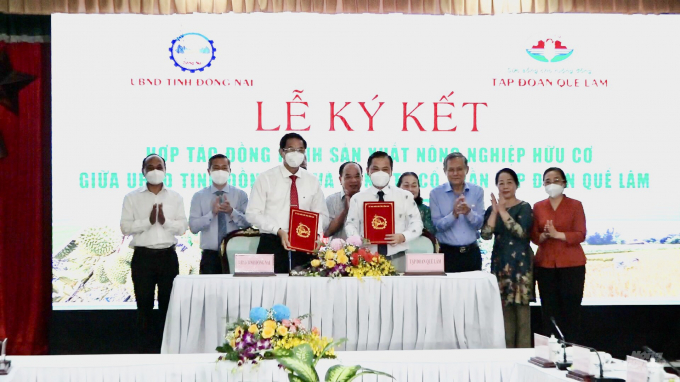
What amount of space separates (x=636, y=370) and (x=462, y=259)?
2.99 meters

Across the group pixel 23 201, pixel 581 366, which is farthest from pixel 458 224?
pixel 23 201

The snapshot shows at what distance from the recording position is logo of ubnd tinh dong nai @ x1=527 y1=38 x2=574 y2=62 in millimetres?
6844

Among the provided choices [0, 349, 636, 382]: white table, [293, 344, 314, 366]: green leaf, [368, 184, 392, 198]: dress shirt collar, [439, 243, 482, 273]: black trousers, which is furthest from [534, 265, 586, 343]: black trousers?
[293, 344, 314, 366]: green leaf

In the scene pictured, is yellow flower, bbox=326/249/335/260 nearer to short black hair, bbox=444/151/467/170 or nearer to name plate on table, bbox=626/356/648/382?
short black hair, bbox=444/151/467/170

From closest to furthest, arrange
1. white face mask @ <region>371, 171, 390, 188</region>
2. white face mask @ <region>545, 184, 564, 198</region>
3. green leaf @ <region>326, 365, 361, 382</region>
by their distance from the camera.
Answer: green leaf @ <region>326, 365, 361, 382</region>
white face mask @ <region>371, 171, 390, 188</region>
white face mask @ <region>545, 184, 564, 198</region>

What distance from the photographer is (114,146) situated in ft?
21.8

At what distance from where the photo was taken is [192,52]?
6.68m

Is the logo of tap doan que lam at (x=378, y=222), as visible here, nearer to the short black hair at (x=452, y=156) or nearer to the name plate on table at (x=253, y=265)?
the name plate on table at (x=253, y=265)

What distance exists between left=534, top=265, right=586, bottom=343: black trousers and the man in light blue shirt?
49cm

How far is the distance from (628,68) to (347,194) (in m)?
2.53

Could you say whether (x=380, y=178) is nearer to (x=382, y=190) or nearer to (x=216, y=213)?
(x=382, y=190)

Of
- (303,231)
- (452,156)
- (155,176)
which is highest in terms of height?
(452,156)

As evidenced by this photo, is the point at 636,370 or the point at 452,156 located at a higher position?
the point at 452,156

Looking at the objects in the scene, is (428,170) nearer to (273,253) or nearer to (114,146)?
(273,253)
